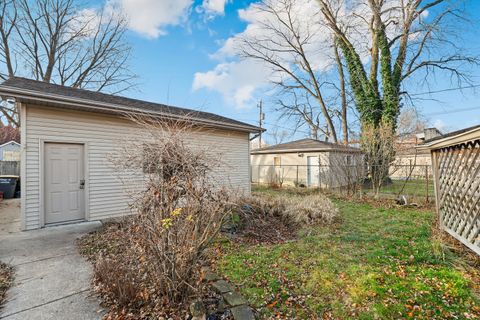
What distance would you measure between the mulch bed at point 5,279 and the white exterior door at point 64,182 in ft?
7.28

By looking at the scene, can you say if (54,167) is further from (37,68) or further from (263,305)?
(37,68)

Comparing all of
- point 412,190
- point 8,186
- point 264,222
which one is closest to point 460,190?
point 264,222

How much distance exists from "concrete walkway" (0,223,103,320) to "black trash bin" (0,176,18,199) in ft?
22.6

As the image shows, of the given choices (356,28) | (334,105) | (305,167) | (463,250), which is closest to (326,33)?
(356,28)

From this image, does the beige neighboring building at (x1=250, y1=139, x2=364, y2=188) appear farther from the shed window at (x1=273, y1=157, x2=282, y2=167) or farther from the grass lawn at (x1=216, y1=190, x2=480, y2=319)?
the grass lawn at (x1=216, y1=190, x2=480, y2=319)

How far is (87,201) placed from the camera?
230 inches

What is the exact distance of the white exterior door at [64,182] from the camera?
5379 millimetres

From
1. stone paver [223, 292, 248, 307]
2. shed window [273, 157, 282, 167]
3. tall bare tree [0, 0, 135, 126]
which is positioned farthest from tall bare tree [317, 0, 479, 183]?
tall bare tree [0, 0, 135, 126]

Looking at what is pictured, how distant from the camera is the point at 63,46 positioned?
14094mm

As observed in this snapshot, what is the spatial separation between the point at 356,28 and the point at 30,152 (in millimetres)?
16995

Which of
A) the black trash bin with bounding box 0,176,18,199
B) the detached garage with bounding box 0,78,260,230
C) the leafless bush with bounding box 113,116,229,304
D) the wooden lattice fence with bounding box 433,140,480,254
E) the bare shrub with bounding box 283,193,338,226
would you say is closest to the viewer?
the leafless bush with bounding box 113,116,229,304

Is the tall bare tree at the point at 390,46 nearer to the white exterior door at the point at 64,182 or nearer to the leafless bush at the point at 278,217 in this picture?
the leafless bush at the point at 278,217

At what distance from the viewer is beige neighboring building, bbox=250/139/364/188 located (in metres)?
12.2

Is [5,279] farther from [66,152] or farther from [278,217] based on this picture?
[278,217]
